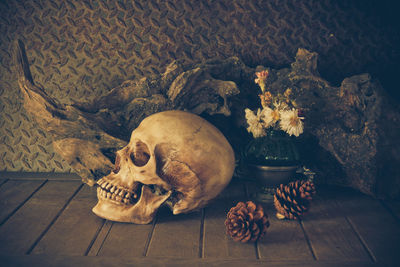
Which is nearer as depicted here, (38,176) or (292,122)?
(292,122)

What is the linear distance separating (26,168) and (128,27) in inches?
47.8

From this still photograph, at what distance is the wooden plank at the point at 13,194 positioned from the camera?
2137 millimetres

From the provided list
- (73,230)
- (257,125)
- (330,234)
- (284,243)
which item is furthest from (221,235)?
(73,230)

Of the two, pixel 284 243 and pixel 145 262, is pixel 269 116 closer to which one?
pixel 284 243

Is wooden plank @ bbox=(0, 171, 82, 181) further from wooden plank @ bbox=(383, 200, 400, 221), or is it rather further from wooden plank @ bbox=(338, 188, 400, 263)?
wooden plank @ bbox=(383, 200, 400, 221)

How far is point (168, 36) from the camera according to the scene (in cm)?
253

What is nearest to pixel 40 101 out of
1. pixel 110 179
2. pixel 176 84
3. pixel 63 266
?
pixel 110 179

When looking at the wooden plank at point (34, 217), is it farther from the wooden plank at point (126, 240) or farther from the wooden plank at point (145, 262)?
the wooden plank at point (126, 240)

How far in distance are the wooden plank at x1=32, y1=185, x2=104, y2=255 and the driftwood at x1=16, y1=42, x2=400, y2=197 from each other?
0.23 m

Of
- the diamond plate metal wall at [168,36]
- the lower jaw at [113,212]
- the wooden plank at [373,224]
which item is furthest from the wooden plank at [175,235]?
the diamond plate metal wall at [168,36]

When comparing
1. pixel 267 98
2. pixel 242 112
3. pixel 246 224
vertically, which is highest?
pixel 267 98

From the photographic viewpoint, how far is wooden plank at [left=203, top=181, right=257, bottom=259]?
5.64 feet

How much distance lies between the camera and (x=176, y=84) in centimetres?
231

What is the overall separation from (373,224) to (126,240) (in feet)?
4.11
